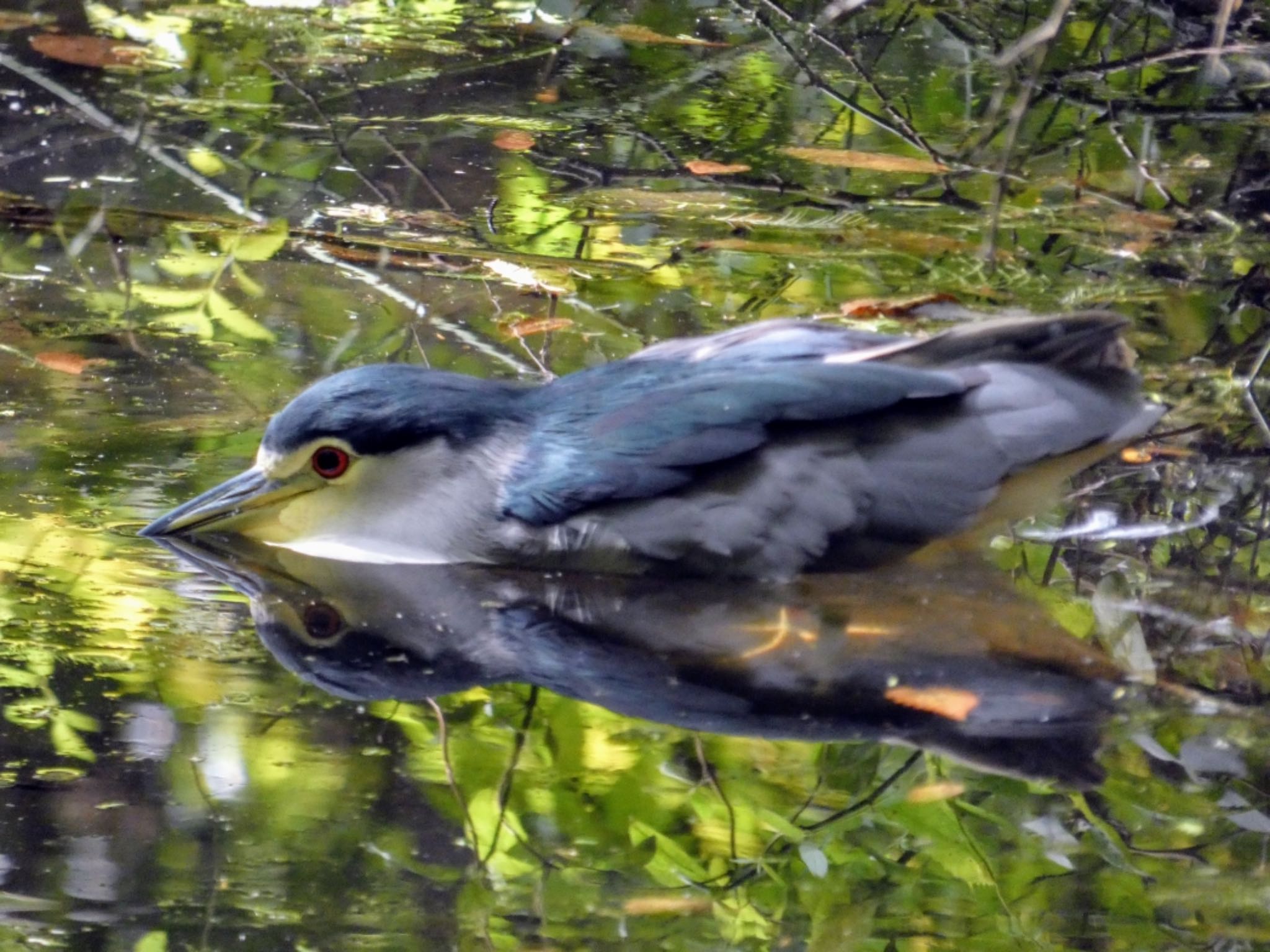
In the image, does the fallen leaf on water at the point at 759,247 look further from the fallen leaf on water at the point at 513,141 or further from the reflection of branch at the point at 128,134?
the reflection of branch at the point at 128,134

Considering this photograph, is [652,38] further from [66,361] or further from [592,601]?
[592,601]

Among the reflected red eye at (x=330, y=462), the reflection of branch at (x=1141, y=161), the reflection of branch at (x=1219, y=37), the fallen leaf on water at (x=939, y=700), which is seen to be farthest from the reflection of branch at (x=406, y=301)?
the reflection of branch at (x=1141, y=161)

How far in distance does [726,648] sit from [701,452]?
0.49 metres

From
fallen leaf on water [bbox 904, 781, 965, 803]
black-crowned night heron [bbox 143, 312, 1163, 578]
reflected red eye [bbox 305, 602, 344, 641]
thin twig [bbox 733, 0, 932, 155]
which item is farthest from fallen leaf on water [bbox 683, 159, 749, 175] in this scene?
fallen leaf on water [bbox 904, 781, 965, 803]

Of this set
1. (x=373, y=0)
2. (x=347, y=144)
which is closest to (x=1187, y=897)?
(x=347, y=144)

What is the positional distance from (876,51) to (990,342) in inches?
214

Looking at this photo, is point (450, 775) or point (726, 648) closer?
point (450, 775)

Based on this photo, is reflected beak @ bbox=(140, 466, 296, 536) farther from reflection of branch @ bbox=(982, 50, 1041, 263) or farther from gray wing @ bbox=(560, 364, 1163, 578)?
reflection of branch @ bbox=(982, 50, 1041, 263)

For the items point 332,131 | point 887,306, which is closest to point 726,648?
point 887,306

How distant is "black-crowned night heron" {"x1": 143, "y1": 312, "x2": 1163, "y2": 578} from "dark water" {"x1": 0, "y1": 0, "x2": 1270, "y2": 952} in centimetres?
12

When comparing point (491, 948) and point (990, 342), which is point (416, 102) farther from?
point (491, 948)

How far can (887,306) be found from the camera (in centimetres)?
630

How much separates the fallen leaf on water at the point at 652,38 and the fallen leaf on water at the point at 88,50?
2608mm

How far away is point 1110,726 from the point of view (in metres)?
3.87
